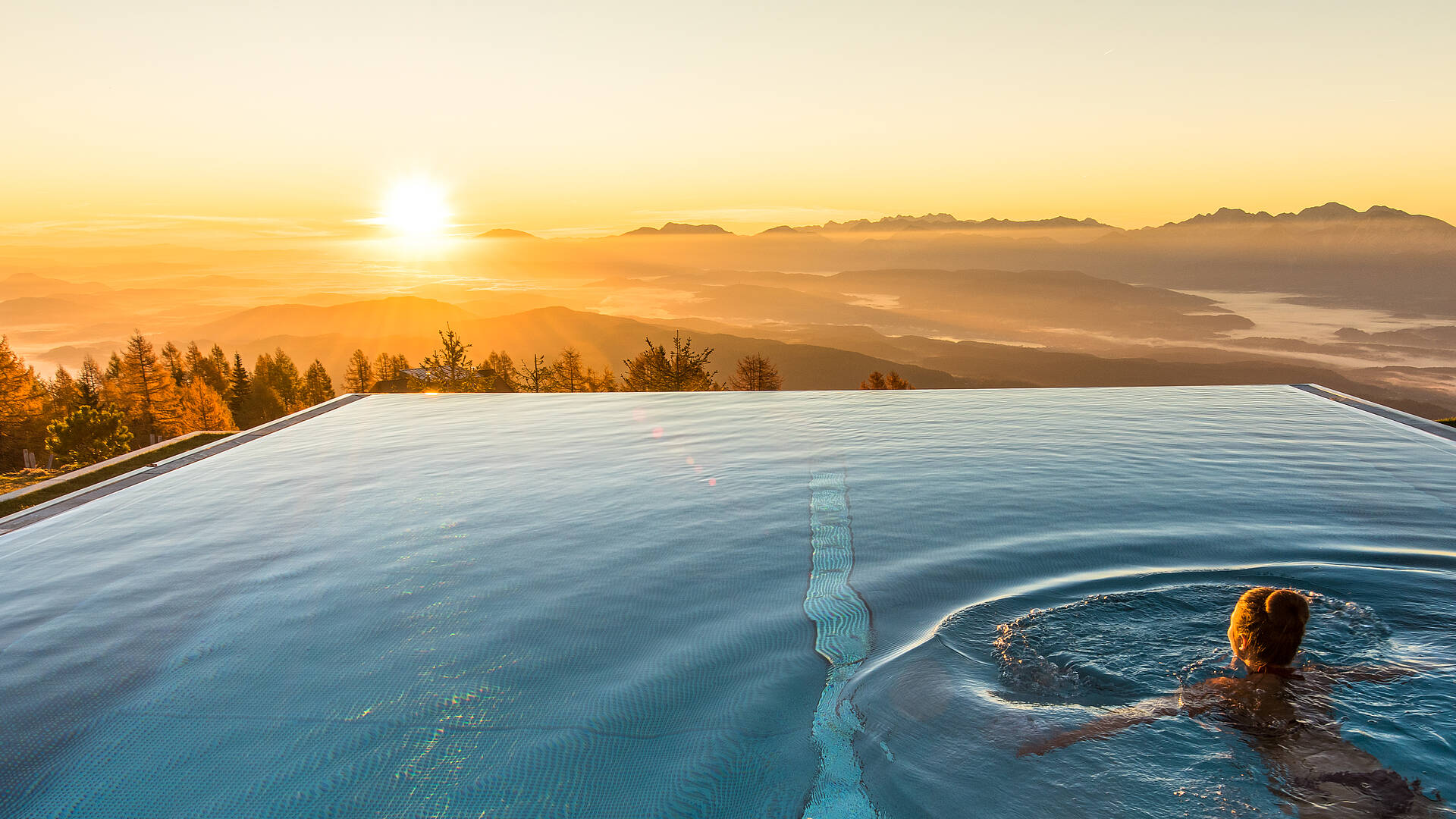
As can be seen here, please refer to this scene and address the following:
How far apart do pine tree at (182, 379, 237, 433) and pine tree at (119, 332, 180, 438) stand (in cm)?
112

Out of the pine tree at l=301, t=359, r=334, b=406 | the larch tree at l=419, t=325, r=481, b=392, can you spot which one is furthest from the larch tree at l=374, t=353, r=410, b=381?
the larch tree at l=419, t=325, r=481, b=392

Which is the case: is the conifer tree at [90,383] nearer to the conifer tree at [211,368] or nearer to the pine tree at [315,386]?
the conifer tree at [211,368]

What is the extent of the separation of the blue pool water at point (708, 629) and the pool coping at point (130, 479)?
32cm

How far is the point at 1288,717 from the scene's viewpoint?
3.23 m

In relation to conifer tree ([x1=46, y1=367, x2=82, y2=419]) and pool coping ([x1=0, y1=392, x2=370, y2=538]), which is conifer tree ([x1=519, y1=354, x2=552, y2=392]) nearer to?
conifer tree ([x1=46, y1=367, x2=82, y2=419])

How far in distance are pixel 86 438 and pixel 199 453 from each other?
39.5 m

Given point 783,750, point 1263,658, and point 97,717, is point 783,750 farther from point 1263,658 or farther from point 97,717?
point 97,717

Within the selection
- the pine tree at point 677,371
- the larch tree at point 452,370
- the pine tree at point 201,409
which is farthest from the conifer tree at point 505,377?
the pine tree at point 201,409

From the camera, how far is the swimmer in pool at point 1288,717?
9.20 feet

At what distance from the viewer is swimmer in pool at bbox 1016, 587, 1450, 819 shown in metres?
2.80

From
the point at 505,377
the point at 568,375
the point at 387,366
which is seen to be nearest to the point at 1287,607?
the point at 505,377

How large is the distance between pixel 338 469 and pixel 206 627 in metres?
3.84

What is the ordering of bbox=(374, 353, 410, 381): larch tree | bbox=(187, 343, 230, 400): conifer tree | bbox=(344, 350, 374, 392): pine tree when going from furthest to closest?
bbox=(374, 353, 410, 381): larch tree
bbox=(344, 350, 374, 392): pine tree
bbox=(187, 343, 230, 400): conifer tree

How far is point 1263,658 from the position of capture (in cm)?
336
